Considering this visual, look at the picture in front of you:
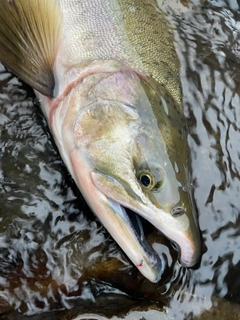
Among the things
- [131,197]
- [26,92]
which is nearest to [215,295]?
[131,197]

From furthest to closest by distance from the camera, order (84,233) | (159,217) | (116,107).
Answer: (84,233) → (116,107) → (159,217)

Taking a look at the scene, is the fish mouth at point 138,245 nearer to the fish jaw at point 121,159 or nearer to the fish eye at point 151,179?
the fish jaw at point 121,159

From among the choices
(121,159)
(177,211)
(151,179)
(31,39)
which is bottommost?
(177,211)

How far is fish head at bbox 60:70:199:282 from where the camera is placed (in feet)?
8.22

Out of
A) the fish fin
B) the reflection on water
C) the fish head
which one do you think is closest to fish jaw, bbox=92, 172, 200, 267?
the fish head

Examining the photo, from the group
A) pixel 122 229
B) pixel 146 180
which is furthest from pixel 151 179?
pixel 122 229

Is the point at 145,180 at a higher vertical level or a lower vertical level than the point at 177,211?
higher

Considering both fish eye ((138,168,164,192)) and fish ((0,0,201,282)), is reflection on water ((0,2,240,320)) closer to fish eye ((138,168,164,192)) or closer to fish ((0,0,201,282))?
fish ((0,0,201,282))

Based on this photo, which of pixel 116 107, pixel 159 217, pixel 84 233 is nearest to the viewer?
pixel 159 217

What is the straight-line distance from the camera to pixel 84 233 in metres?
2.83

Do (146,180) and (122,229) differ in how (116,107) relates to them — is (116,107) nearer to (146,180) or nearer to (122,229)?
(146,180)

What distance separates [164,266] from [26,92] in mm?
1470

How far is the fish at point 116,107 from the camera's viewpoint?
2531mm

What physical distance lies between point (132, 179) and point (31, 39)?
113 cm
